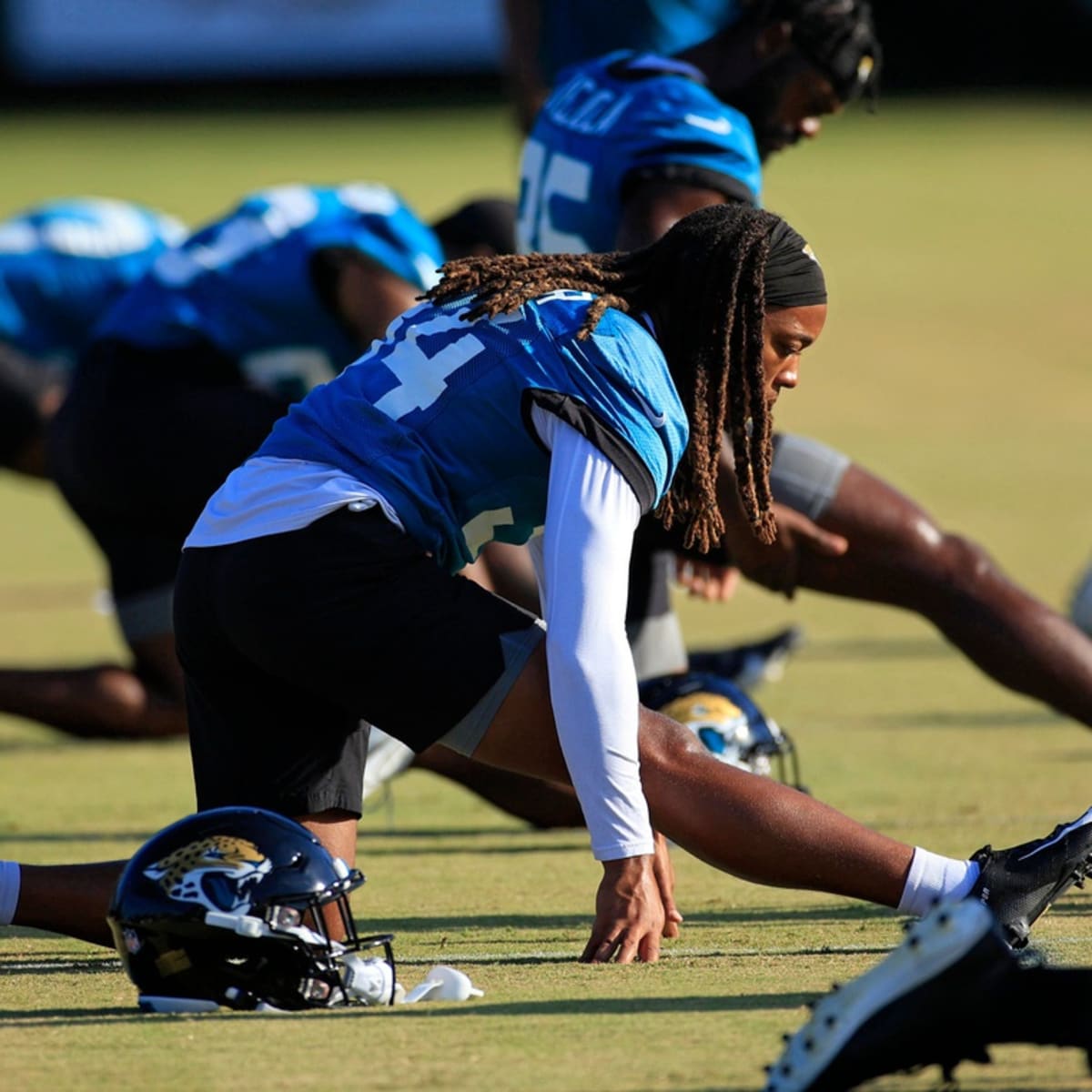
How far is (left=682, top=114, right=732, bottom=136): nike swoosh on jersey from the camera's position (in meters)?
5.65

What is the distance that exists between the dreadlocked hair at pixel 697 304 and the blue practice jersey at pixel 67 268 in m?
5.27

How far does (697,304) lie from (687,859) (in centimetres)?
183

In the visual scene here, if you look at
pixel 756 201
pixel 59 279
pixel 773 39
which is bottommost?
pixel 59 279

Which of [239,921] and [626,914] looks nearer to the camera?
[239,921]

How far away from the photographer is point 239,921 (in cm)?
372

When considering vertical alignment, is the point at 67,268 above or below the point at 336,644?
below

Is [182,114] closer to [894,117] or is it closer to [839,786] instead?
[894,117]

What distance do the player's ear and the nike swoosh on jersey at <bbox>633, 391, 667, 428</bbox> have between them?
2.50 metres

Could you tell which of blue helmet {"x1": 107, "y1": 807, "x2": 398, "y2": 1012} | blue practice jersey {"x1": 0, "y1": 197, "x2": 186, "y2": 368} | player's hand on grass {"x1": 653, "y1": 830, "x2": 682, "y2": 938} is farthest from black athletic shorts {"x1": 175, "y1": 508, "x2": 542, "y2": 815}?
blue practice jersey {"x1": 0, "y1": 197, "x2": 186, "y2": 368}

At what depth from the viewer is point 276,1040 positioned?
11.8ft

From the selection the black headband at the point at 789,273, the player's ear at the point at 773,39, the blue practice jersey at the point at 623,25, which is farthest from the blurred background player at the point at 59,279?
the black headband at the point at 789,273

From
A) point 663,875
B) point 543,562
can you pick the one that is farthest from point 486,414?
point 663,875

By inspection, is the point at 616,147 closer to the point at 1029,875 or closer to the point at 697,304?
the point at 697,304

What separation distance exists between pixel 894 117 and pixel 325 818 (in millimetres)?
28478
